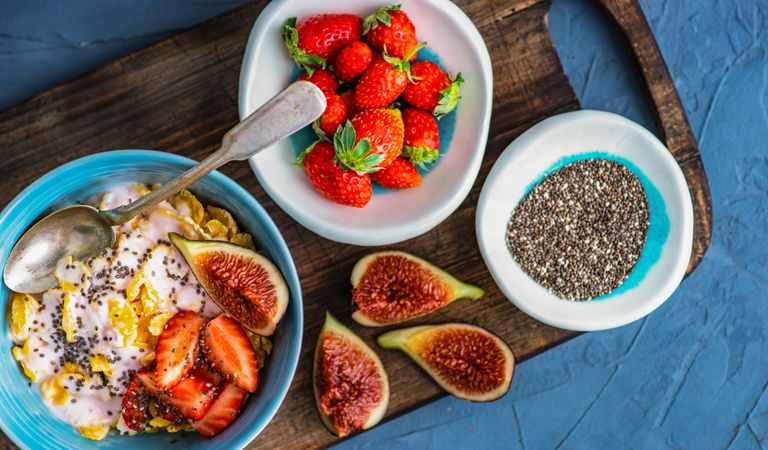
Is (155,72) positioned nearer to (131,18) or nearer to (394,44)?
(131,18)

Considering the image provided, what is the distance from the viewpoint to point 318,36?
1619mm

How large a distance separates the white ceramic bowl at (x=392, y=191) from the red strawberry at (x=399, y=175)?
4 centimetres

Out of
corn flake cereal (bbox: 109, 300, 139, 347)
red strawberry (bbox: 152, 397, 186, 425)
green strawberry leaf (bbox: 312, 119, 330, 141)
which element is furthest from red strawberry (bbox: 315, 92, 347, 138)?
red strawberry (bbox: 152, 397, 186, 425)

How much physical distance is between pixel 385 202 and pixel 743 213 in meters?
1.20

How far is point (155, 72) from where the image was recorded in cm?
173

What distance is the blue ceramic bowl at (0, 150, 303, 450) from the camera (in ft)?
4.90

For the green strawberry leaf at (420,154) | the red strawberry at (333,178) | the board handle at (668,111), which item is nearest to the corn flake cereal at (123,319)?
the red strawberry at (333,178)

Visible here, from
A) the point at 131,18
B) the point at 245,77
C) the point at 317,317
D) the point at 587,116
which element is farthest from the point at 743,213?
the point at 131,18

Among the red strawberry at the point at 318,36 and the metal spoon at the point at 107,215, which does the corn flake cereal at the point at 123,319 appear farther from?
the red strawberry at the point at 318,36

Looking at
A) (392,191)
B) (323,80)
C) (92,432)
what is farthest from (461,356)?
(92,432)

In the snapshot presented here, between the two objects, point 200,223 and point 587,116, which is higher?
point 200,223

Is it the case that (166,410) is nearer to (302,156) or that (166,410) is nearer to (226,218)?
(226,218)

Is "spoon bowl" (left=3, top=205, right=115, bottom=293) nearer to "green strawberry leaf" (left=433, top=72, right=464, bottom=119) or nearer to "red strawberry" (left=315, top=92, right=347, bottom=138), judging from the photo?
"red strawberry" (left=315, top=92, right=347, bottom=138)

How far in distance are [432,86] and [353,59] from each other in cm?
20
